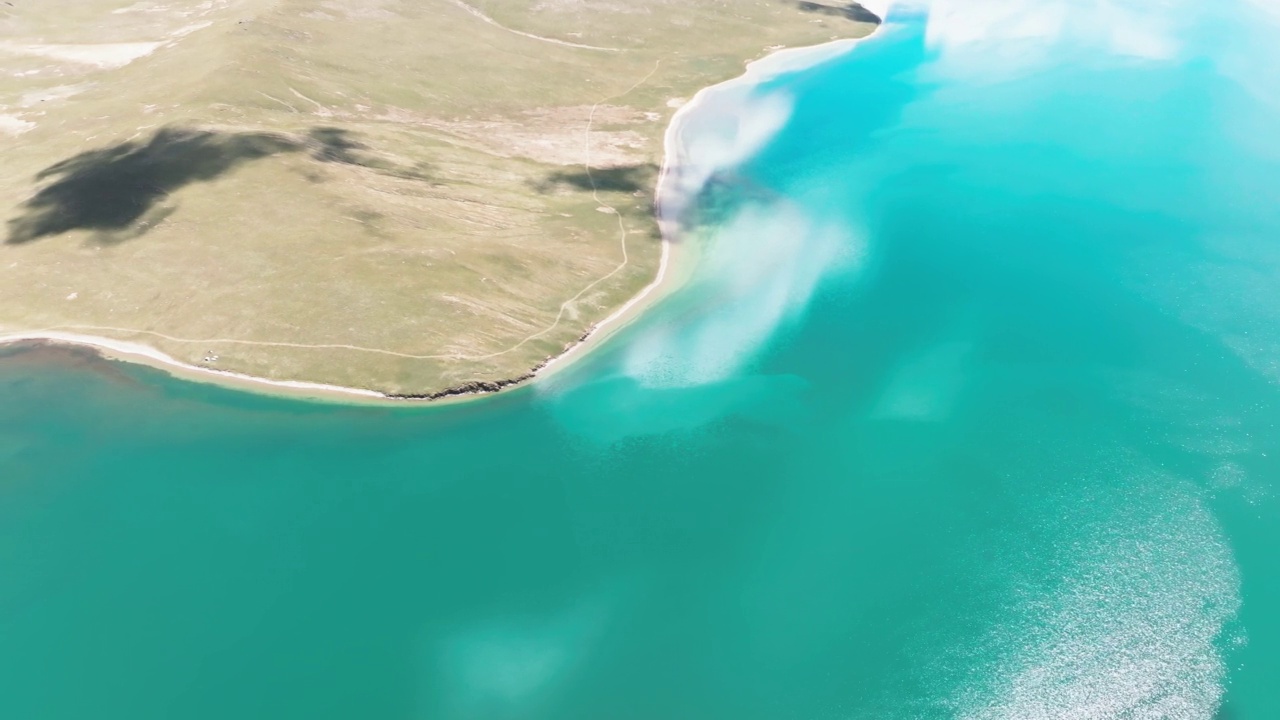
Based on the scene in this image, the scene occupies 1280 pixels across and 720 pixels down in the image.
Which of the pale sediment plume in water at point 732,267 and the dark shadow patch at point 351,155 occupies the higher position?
the dark shadow patch at point 351,155

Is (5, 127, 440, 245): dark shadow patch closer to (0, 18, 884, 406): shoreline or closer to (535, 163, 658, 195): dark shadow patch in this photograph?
(0, 18, 884, 406): shoreline

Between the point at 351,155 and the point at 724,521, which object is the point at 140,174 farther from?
the point at 724,521

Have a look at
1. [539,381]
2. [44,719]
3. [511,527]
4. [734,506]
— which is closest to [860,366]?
[734,506]

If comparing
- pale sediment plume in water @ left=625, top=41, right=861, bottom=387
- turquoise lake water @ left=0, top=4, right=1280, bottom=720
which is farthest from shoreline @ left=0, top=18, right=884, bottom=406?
pale sediment plume in water @ left=625, top=41, right=861, bottom=387

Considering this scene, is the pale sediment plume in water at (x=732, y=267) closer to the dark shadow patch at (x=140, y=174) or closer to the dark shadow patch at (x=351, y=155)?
the dark shadow patch at (x=351, y=155)

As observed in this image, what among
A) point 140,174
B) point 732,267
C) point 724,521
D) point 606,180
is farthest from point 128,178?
point 724,521

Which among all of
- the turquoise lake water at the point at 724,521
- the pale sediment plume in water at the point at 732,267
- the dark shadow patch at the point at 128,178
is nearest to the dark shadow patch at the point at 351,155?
the dark shadow patch at the point at 128,178

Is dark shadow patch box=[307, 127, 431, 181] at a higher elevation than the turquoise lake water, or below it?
higher
